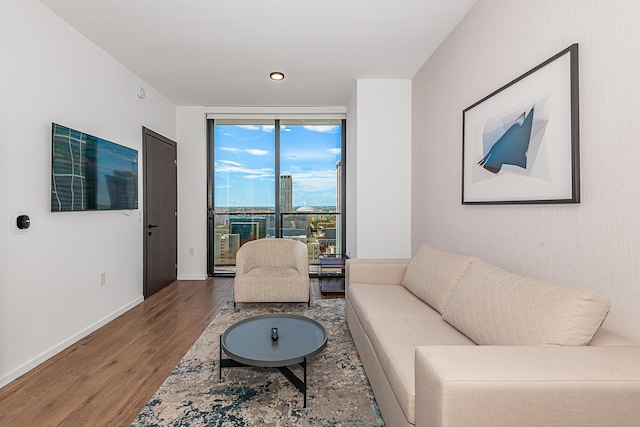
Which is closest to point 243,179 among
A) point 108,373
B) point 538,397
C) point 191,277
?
point 191,277

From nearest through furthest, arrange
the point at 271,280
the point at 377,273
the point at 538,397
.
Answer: the point at 538,397
the point at 377,273
the point at 271,280

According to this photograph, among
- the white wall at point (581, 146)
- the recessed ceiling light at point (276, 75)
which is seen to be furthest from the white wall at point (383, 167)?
the white wall at point (581, 146)

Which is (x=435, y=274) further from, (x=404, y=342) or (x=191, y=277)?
(x=191, y=277)

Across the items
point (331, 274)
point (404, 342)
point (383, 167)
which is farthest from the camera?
point (331, 274)

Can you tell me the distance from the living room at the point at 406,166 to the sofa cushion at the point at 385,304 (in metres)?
0.61

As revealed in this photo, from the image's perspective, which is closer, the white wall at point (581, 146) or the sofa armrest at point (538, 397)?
the sofa armrest at point (538, 397)

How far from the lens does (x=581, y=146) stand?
154 centimetres

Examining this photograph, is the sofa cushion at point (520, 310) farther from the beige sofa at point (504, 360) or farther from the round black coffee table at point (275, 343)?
the round black coffee table at point (275, 343)

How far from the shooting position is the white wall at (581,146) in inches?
51.8

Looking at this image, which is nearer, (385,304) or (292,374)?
(292,374)

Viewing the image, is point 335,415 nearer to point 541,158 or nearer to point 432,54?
point 541,158

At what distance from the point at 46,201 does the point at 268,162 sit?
10.5 ft

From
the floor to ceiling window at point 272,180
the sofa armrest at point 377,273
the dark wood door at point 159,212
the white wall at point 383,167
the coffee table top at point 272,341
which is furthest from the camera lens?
the floor to ceiling window at point 272,180

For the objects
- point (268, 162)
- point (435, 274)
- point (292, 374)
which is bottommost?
point (292, 374)
